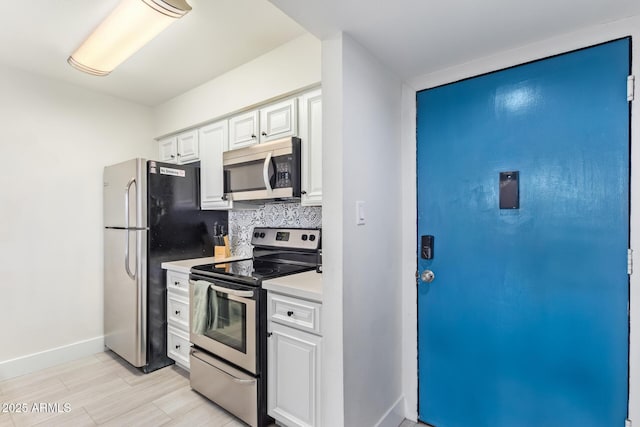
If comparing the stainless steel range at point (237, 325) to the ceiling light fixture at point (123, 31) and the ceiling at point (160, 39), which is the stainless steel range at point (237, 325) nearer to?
the ceiling at point (160, 39)

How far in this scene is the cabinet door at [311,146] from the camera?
206cm

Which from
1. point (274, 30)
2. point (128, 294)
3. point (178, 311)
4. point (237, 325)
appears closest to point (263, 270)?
point (237, 325)

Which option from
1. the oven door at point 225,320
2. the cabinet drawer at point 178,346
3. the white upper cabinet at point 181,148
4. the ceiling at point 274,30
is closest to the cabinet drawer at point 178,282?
the oven door at point 225,320

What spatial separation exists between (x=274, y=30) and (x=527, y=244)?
1901 millimetres

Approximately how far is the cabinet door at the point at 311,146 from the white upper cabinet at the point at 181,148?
1.27 m

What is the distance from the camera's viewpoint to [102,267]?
9.86 feet

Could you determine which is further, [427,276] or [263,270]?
[263,270]

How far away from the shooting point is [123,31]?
6.06 ft

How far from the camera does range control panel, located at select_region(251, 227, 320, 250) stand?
7.55ft

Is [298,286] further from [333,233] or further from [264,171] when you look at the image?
[264,171]

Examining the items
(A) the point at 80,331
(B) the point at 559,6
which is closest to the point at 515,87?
(B) the point at 559,6

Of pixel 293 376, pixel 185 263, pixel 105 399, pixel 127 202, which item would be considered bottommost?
pixel 105 399

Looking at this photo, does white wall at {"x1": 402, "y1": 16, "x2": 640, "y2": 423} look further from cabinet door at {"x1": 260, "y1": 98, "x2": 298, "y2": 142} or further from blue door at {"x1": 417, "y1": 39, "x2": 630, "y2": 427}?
cabinet door at {"x1": 260, "y1": 98, "x2": 298, "y2": 142}

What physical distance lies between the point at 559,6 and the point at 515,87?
38 centimetres
